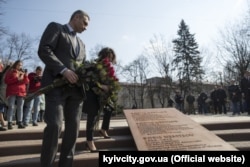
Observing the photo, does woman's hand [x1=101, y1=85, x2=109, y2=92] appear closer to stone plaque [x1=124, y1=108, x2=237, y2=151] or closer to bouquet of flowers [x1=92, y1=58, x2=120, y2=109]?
bouquet of flowers [x1=92, y1=58, x2=120, y2=109]

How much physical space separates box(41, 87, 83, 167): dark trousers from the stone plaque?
1.63 metres

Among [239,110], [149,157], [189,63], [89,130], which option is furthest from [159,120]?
[189,63]

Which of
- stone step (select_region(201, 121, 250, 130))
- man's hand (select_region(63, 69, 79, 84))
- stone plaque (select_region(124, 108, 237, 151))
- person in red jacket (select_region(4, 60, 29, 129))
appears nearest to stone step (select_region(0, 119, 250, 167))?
stone step (select_region(201, 121, 250, 130))

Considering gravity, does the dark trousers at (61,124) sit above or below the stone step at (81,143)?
above

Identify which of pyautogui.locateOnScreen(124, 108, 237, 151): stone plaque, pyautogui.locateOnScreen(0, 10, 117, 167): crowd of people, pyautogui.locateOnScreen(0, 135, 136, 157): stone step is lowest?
pyautogui.locateOnScreen(0, 135, 136, 157): stone step

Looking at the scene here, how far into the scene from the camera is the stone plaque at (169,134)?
470 cm

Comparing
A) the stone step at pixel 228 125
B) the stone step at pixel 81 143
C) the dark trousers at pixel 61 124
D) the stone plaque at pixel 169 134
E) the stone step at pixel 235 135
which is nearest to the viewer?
the dark trousers at pixel 61 124

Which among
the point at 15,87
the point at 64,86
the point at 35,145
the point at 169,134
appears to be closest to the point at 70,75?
the point at 64,86

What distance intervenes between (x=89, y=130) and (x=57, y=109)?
1948 mm

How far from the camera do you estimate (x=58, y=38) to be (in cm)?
336

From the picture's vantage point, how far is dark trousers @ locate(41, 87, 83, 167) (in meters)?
3.02

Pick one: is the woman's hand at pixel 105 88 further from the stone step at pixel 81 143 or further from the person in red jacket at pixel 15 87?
the person in red jacket at pixel 15 87

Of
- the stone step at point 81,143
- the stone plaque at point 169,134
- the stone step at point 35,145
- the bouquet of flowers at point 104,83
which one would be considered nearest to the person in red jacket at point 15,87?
the stone step at point 81,143

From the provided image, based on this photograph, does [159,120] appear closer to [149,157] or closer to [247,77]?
[149,157]
